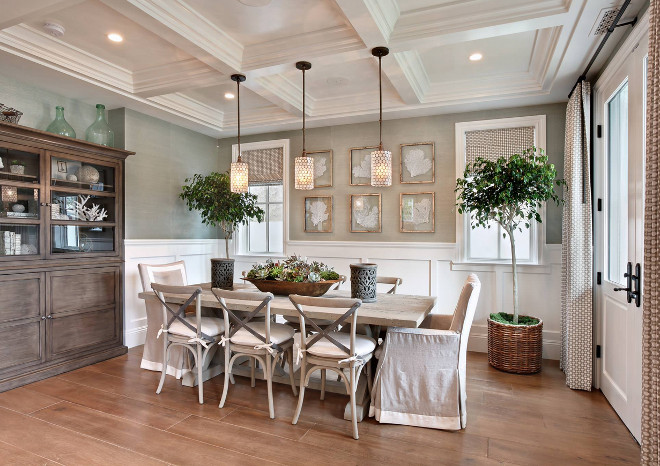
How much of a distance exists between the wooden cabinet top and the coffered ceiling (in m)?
0.53

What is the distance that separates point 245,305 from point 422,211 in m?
2.53

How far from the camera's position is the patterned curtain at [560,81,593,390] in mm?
3256

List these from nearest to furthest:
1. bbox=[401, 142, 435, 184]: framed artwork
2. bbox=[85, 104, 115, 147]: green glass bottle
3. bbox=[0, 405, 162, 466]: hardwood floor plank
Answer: bbox=[0, 405, 162, 466]: hardwood floor plank
bbox=[85, 104, 115, 147]: green glass bottle
bbox=[401, 142, 435, 184]: framed artwork

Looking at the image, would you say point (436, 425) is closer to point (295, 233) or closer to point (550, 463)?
point (550, 463)

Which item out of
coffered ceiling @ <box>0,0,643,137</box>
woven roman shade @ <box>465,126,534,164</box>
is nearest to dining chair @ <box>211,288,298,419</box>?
coffered ceiling @ <box>0,0,643,137</box>

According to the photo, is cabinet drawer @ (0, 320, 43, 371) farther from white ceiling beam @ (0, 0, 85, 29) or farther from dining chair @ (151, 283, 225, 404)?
white ceiling beam @ (0, 0, 85, 29)

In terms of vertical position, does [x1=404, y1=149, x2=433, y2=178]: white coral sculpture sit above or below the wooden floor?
above

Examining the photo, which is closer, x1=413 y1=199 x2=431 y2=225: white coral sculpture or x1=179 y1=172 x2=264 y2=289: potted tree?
x1=413 y1=199 x2=431 y2=225: white coral sculpture

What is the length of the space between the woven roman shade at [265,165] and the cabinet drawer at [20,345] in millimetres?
2968

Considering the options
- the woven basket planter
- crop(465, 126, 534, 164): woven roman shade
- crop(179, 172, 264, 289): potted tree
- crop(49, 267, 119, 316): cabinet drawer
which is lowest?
the woven basket planter

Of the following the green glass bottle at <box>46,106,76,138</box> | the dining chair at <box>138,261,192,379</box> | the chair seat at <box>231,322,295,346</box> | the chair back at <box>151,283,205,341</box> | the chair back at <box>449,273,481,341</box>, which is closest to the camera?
the chair back at <box>449,273,481,341</box>

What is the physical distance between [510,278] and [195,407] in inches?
129

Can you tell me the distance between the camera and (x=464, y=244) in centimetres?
442

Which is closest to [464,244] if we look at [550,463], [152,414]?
[550,463]
